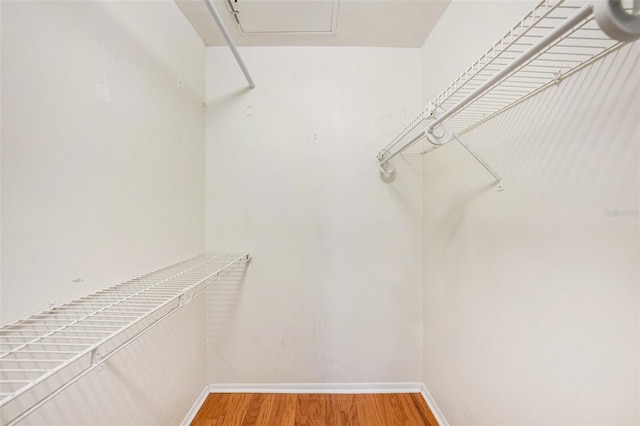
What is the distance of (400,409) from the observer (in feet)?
4.24

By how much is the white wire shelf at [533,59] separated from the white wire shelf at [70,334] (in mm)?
960

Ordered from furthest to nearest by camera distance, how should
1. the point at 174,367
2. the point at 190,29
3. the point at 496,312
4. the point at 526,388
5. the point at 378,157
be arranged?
1. the point at 378,157
2. the point at 190,29
3. the point at 174,367
4. the point at 496,312
5. the point at 526,388

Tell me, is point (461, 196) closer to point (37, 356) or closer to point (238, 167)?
point (238, 167)

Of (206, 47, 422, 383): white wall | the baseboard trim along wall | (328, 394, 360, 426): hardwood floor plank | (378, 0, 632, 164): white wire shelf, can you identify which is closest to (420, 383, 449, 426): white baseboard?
the baseboard trim along wall

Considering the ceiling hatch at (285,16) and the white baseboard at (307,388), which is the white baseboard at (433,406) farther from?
the ceiling hatch at (285,16)

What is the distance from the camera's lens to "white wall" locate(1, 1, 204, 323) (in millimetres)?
542

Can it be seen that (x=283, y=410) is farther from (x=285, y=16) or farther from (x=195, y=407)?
(x=285, y=16)

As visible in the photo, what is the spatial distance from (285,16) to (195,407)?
225 cm

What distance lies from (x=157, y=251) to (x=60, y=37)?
0.77 m

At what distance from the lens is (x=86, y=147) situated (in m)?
0.69

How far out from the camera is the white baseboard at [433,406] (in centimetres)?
119

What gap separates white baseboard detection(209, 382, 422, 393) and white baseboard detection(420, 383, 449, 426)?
4cm

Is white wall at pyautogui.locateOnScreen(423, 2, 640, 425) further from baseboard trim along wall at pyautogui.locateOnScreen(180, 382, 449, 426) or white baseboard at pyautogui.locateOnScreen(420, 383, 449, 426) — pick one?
baseboard trim along wall at pyautogui.locateOnScreen(180, 382, 449, 426)

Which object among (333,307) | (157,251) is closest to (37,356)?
(157,251)
